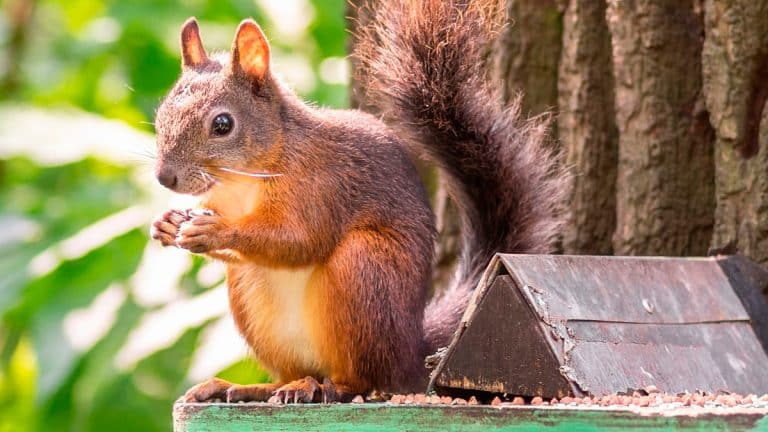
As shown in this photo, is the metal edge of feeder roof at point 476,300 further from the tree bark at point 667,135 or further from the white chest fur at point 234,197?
the tree bark at point 667,135

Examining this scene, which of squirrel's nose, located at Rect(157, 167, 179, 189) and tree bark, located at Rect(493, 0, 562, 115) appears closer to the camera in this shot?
squirrel's nose, located at Rect(157, 167, 179, 189)

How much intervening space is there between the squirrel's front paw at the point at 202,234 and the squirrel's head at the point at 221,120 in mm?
104

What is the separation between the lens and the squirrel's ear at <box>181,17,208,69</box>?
2.69m

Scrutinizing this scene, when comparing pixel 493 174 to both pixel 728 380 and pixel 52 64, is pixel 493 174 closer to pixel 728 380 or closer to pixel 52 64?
pixel 728 380

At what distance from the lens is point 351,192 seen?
251 cm

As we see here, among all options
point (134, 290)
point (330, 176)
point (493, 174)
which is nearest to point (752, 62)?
point (493, 174)

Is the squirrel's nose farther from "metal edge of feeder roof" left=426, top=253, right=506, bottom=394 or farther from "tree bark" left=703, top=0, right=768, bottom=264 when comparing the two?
"tree bark" left=703, top=0, right=768, bottom=264

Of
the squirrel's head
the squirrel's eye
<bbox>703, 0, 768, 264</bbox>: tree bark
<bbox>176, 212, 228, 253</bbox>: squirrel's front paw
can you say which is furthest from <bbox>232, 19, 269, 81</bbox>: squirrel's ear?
<bbox>703, 0, 768, 264</bbox>: tree bark

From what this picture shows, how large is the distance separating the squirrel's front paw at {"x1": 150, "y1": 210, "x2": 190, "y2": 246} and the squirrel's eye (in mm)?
205

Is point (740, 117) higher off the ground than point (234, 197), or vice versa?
point (740, 117)

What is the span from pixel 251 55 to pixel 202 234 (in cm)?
45

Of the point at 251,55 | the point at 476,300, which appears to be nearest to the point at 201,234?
the point at 251,55

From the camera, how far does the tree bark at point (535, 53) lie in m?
3.07

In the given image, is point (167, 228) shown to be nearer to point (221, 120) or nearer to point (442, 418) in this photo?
point (221, 120)
